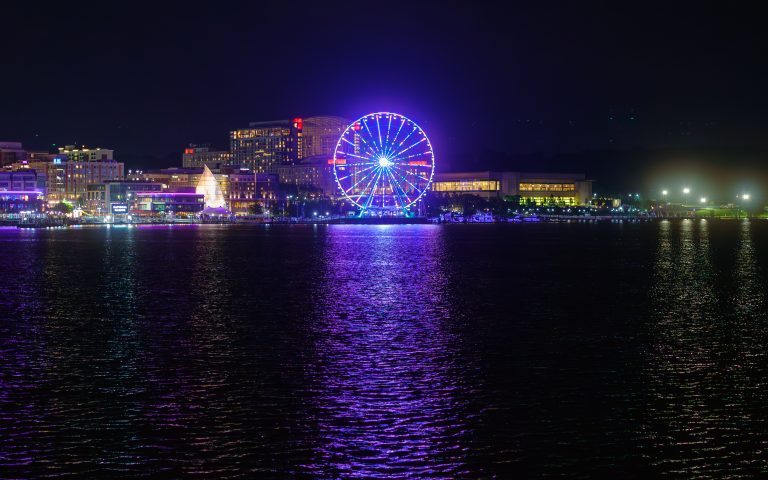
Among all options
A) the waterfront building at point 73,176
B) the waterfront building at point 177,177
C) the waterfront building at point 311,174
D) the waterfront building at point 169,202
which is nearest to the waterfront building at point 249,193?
the waterfront building at point 177,177

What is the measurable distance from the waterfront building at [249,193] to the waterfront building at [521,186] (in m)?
32.6

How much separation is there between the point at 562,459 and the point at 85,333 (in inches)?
591

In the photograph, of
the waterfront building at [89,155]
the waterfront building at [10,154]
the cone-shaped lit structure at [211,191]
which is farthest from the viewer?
the waterfront building at [10,154]

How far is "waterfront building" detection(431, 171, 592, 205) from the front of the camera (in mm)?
181750

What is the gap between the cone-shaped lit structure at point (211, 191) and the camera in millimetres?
160875

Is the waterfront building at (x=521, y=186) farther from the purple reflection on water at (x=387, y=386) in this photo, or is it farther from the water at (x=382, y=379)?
the purple reflection on water at (x=387, y=386)

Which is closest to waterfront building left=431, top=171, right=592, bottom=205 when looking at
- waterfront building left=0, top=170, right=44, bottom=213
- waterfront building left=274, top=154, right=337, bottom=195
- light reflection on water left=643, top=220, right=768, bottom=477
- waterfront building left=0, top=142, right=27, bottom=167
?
A: waterfront building left=274, top=154, right=337, bottom=195

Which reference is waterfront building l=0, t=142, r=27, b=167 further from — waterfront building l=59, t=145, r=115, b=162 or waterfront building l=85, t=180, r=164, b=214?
waterfront building l=85, t=180, r=164, b=214

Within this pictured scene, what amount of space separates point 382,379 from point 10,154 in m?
191

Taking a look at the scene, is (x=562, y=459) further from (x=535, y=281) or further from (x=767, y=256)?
(x=767, y=256)

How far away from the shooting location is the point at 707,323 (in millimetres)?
26281

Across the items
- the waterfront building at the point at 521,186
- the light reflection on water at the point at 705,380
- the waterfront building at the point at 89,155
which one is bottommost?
the light reflection on water at the point at 705,380

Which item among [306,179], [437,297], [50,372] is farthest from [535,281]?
[306,179]

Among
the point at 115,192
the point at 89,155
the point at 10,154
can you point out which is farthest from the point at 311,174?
the point at 10,154
